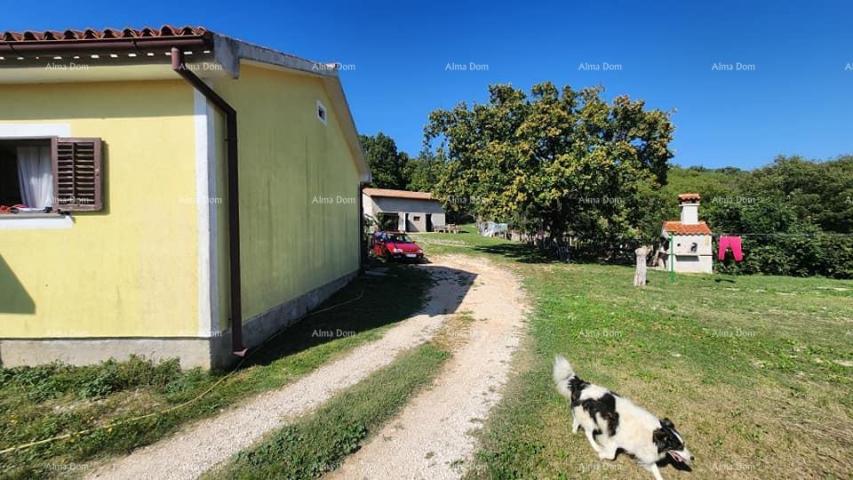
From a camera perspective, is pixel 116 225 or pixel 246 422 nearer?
pixel 246 422

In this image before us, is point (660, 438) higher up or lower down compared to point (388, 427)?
higher up

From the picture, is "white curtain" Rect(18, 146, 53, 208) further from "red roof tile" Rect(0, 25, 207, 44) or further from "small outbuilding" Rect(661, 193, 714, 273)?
"small outbuilding" Rect(661, 193, 714, 273)

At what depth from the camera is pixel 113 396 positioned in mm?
4617

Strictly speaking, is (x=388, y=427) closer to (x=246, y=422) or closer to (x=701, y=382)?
(x=246, y=422)

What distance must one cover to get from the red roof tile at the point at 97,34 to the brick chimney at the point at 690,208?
20.2 metres

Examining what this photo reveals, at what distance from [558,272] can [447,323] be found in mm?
10034

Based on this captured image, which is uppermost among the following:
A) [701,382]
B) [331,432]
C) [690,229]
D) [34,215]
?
[34,215]

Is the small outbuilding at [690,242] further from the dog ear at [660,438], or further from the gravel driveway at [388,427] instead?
the dog ear at [660,438]

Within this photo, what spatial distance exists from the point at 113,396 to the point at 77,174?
3186 millimetres

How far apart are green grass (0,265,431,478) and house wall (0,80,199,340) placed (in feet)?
1.85

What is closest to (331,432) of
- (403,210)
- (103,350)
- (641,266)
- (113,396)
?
(113,396)

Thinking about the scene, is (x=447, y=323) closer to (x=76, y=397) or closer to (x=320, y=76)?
(x=76, y=397)

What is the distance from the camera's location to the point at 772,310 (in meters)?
9.84

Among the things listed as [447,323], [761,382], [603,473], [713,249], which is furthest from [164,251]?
[713,249]
